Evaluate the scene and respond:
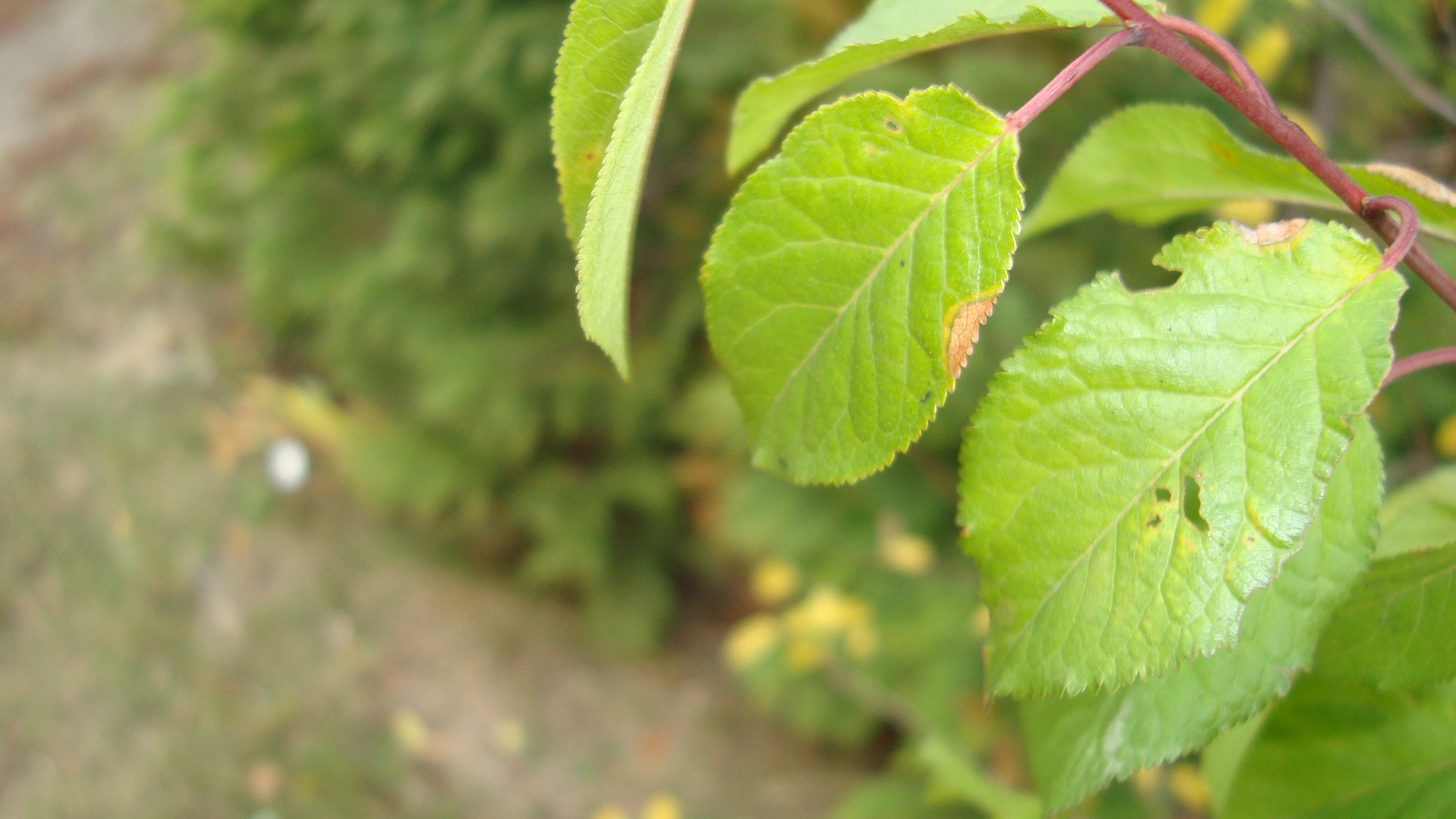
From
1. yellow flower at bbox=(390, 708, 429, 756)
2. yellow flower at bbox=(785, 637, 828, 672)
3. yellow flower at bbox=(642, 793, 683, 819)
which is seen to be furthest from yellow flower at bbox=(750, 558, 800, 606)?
yellow flower at bbox=(390, 708, 429, 756)

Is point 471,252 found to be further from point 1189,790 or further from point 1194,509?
point 1194,509

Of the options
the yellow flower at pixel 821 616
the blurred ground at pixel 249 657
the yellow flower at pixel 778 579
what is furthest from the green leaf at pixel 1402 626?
the blurred ground at pixel 249 657

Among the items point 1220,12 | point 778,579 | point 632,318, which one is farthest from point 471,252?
point 1220,12

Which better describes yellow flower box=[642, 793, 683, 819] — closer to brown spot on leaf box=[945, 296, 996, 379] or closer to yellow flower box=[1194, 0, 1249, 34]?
yellow flower box=[1194, 0, 1249, 34]

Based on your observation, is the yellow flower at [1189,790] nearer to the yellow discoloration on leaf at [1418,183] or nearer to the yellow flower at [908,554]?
the yellow flower at [908,554]

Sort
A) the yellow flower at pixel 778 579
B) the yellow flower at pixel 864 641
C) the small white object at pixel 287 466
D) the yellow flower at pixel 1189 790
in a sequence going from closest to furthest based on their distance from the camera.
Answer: the yellow flower at pixel 1189 790, the yellow flower at pixel 864 641, the yellow flower at pixel 778 579, the small white object at pixel 287 466

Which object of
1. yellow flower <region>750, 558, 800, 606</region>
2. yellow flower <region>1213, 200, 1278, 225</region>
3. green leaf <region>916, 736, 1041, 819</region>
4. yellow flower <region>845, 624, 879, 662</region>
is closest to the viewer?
green leaf <region>916, 736, 1041, 819</region>
